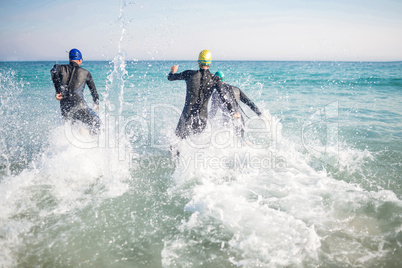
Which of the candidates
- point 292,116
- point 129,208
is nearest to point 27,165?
point 129,208

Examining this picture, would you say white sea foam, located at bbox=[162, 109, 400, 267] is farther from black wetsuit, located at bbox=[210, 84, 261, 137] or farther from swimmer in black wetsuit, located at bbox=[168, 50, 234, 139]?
black wetsuit, located at bbox=[210, 84, 261, 137]

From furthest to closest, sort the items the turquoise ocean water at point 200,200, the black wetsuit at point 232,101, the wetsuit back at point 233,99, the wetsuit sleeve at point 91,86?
the wetsuit sleeve at point 91,86 < the wetsuit back at point 233,99 < the black wetsuit at point 232,101 < the turquoise ocean water at point 200,200

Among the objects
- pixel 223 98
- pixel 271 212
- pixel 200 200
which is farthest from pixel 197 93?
pixel 271 212

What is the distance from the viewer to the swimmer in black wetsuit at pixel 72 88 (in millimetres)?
4645

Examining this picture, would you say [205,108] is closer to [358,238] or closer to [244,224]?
[244,224]

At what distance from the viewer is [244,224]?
3.07 metres

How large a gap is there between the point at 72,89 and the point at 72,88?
0.02 m

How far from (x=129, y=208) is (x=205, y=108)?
7.39ft

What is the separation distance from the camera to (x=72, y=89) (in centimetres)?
474

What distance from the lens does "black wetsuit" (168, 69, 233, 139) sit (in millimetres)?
4320

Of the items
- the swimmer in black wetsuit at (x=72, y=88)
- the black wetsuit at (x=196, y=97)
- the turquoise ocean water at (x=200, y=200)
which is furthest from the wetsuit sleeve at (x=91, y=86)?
the black wetsuit at (x=196, y=97)

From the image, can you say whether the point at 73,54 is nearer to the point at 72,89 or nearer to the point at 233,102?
the point at 72,89
